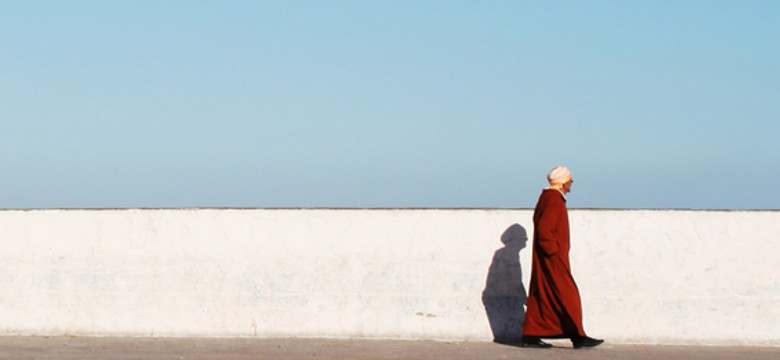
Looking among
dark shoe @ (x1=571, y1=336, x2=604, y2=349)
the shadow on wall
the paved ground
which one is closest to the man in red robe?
dark shoe @ (x1=571, y1=336, x2=604, y2=349)

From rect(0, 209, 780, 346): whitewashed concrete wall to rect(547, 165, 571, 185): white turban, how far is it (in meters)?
0.35

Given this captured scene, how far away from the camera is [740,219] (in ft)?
48.0

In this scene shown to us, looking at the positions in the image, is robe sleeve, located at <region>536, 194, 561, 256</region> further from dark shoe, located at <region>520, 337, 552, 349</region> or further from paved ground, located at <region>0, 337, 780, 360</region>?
paved ground, located at <region>0, 337, 780, 360</region>

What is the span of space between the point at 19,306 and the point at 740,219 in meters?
6.03

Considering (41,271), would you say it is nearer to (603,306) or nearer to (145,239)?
(145,239)

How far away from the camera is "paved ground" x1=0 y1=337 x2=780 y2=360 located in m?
13.6

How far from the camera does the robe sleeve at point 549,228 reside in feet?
46.0

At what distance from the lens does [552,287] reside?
14164 millimetres

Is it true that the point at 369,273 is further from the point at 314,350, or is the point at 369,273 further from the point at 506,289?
the point at 506,289

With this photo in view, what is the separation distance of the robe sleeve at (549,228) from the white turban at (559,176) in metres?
0.29

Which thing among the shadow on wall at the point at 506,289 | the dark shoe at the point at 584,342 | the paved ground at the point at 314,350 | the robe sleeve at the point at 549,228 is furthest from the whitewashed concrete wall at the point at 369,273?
the robe sleeve at the point at 549,228

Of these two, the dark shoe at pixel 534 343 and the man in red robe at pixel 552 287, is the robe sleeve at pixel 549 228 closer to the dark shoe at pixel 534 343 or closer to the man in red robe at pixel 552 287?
the man in red robe at pixel 552 287

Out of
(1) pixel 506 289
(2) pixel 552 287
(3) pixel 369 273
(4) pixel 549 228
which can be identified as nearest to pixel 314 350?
(3) pixel 369 273

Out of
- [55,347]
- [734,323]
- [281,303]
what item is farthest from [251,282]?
[734,323]
